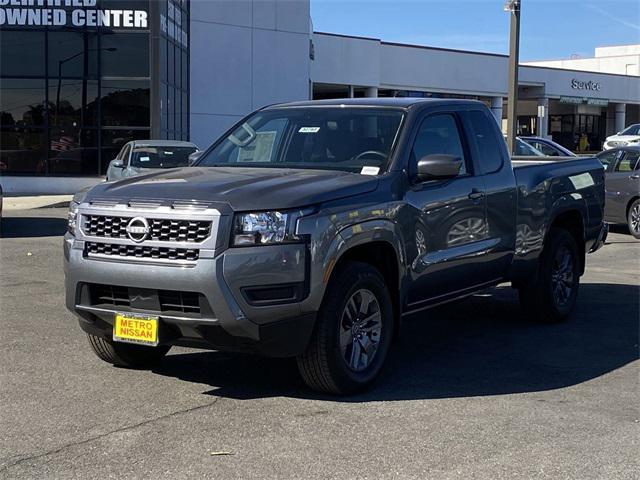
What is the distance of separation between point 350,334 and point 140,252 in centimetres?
147

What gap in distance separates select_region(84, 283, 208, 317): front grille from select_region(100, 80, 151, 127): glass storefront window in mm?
20650

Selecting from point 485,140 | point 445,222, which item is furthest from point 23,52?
point 445,222

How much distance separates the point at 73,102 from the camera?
83.1 ft

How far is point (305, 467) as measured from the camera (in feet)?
14.5

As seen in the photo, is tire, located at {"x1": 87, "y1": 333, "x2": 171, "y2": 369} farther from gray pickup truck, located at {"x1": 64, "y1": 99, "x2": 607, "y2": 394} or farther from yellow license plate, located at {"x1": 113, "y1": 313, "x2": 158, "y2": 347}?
yellow license plate, located at {"x1": 113, "y1": 313, "x2": 158, "y2": 347}

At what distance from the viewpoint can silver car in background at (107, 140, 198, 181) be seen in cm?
1720

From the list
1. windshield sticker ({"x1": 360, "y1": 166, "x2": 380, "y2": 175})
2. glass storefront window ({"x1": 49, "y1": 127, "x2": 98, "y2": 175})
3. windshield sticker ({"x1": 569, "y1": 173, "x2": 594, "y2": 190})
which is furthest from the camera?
glass storefront window ({"x1": 49, "y1": 127, "x2": 98, "y2": 175})

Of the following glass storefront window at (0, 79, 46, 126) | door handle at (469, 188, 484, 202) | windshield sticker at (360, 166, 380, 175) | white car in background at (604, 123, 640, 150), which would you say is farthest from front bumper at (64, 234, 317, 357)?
white car in background at (604, 123, 640, 150)

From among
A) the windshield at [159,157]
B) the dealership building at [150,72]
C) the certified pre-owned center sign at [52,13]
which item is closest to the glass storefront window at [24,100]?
the dealership building at [150,72]

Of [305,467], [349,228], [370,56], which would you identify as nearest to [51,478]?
[305,467]

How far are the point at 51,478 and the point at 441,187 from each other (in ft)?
11.6

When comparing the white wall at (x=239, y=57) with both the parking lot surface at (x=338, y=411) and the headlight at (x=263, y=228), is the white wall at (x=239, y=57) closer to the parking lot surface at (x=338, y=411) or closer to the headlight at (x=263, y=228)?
the parking lot surface at (x=338, y=411)

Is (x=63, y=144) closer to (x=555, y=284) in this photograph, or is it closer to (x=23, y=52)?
(x=23, y=52)

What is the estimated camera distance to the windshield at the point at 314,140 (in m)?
6.33
